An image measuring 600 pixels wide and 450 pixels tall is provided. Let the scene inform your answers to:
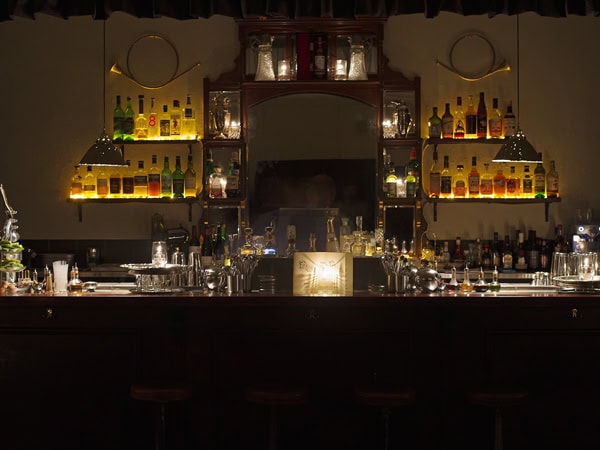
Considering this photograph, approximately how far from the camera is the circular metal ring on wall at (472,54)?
6.45 metres

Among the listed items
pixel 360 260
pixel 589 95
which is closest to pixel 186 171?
pixel 360 260

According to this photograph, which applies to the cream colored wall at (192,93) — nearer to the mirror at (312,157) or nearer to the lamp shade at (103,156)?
the mirror at (312,157)

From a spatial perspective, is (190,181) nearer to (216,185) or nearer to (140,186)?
(216,185)

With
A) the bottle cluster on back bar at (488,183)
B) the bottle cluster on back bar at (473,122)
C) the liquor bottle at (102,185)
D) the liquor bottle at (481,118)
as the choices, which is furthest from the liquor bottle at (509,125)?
the liquor bottle at (102,185)

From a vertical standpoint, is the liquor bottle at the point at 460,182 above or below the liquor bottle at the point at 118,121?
below

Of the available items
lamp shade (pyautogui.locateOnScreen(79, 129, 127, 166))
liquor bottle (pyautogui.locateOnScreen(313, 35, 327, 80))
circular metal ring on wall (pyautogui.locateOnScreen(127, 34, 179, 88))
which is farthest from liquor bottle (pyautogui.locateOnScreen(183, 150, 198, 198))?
liquor bottle (pyautogui.locateOnScreen(313, 35, 327, 80))

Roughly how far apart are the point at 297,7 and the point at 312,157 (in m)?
3.28

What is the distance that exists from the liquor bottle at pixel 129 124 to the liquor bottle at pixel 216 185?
74 cm

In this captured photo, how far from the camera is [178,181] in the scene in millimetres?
6391
